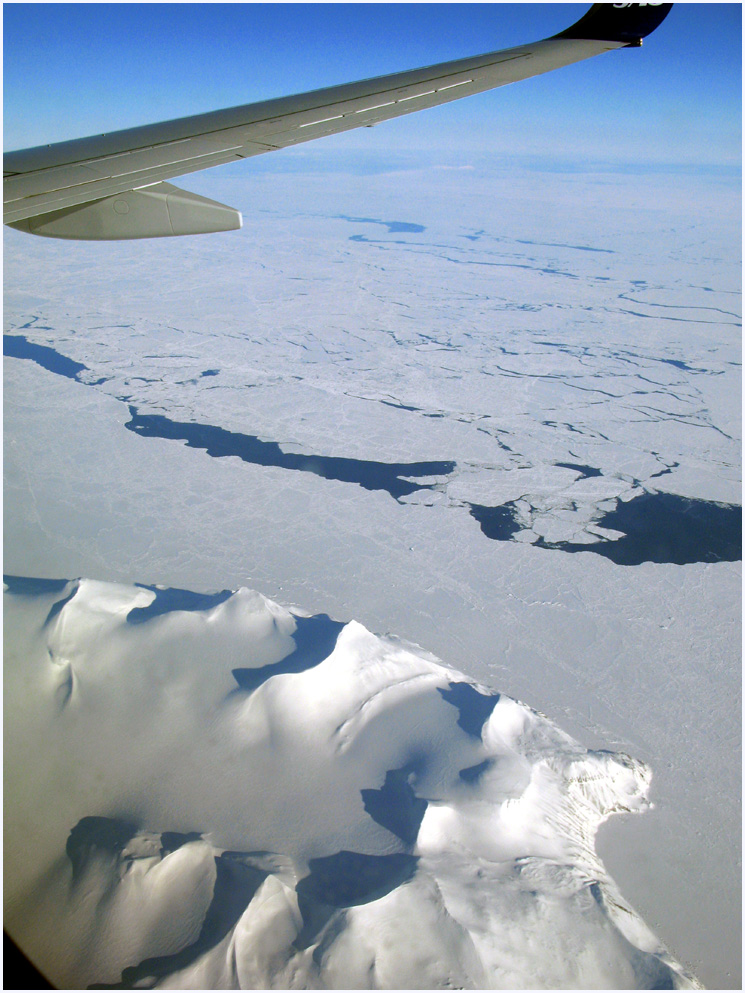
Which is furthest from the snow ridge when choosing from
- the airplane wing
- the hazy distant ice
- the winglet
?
the winglet

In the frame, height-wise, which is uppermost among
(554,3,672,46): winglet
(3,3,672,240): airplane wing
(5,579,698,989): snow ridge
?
(554,3,672,46): winglet

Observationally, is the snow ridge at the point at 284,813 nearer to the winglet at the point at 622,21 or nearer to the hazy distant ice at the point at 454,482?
the hazy distant ice at the point at 454,482

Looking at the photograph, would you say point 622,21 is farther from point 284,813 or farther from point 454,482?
point 454,482

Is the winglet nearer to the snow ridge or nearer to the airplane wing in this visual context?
the airplane wing

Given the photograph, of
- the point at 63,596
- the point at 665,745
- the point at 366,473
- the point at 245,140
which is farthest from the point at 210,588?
Result: the point at 245,140

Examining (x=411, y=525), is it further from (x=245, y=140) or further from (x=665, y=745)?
(x=245, y=140)
